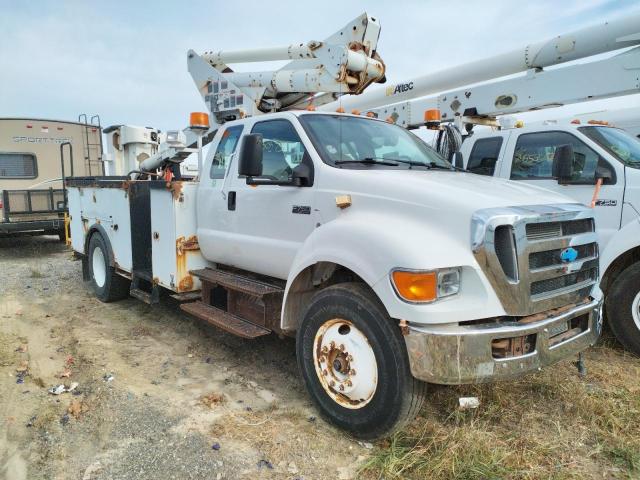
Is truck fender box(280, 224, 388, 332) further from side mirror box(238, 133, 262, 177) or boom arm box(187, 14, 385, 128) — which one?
boom arm box(187, 14, 385, 128)

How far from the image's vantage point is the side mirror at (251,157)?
142 inches

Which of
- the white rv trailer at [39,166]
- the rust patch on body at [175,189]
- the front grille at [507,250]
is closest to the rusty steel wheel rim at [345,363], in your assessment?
the front grille at [507,250]

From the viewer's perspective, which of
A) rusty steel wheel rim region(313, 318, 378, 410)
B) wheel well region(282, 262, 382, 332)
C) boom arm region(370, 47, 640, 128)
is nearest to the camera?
rusty steel wheel rim region(313, 318, 378, 410)

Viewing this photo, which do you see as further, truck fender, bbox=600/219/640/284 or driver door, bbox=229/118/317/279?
truck fender, bbox=600/219/640/284

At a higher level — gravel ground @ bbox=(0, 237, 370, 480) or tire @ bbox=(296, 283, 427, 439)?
tire @ bbox=(296, 283, 427, 439)

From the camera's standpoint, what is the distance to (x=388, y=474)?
9.03 feet

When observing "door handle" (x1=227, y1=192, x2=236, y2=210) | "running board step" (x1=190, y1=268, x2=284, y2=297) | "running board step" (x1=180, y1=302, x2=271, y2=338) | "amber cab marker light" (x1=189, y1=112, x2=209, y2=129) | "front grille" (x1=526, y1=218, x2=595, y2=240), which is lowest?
"running board step" (x1=180, y1=302, x2=271, y2=338)

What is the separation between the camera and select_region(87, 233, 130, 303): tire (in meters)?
6.52

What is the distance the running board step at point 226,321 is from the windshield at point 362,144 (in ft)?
4.92

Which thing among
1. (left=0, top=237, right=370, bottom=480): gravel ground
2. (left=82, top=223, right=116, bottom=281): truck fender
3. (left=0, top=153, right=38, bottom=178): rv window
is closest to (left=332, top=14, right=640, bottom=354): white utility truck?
(left=0, top=237, right=370, bottom=480): gravel ground

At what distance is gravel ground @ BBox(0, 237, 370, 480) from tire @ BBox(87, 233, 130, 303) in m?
0.53

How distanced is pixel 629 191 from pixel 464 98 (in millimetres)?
3154

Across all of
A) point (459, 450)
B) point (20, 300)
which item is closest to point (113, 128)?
point (20, 300)

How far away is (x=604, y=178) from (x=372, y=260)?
3.14 m
